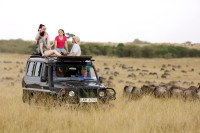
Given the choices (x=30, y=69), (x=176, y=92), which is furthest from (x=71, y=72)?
(x=176, y=92)

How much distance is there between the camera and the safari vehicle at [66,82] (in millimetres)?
14375

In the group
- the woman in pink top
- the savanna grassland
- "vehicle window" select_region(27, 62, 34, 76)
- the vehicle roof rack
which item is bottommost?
the savanna grassland

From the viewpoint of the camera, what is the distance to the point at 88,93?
47.4 ft

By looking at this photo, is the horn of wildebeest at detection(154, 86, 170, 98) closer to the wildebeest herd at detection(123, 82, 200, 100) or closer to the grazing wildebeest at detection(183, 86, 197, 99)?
the wildebeest herd at detection(123, 82, 200, 100)

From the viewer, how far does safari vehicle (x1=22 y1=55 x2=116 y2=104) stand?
Result: 14.4 meters

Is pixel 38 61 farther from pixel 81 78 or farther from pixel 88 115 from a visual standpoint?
pixel 88 115

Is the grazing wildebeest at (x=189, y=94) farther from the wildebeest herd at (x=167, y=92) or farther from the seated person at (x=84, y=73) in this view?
the seated person at (x=84, y=73)

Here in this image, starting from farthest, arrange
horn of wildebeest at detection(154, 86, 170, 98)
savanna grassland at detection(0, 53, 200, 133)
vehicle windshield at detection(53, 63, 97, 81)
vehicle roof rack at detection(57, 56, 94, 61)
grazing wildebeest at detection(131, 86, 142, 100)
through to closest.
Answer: horn of wildebeest at detection(154, 86, 170, 98)
grazing wildebeest at detection(131, 86, 142, 100)
vehicle windshield at detection(53, 63, 97, 81)
vehicle roof rack at detection(57, 56, 94, 61)
savanna grassland at detection(0, 53, 200, 133)

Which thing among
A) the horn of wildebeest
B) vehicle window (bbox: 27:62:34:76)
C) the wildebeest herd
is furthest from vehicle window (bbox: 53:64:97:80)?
the horn of wildebeest

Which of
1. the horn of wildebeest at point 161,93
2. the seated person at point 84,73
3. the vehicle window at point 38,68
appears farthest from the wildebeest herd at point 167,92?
the vehicle window at point 38,68

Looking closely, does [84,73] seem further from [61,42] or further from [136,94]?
[136,94]

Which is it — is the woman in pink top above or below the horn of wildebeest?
above

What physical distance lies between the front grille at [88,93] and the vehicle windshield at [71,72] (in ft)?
2.92

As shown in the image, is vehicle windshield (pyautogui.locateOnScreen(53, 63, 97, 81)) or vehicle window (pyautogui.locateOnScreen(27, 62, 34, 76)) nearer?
vehicle windshield (pyautogui.locateOnScreen(53, 63, 97, 81))
